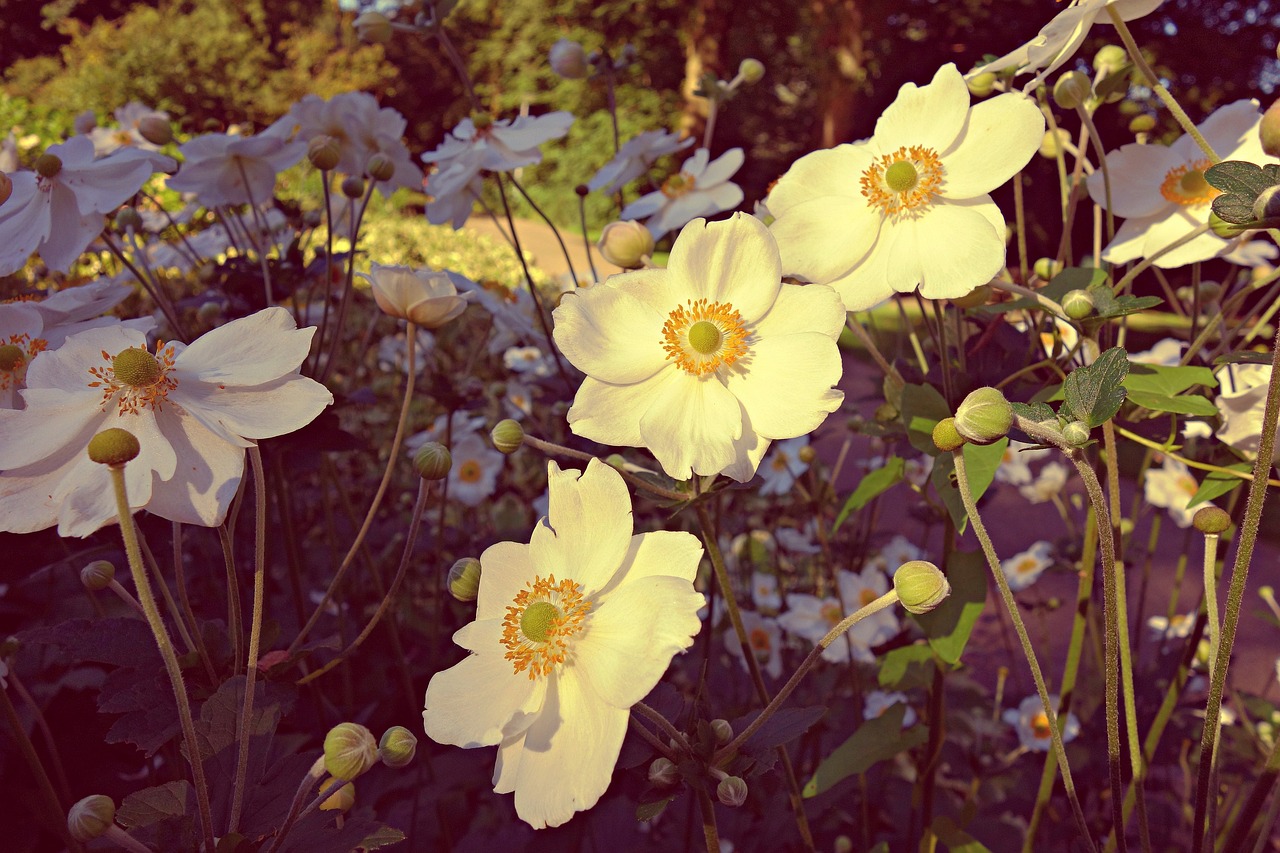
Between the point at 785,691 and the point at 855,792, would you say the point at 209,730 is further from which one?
the point at 855,792

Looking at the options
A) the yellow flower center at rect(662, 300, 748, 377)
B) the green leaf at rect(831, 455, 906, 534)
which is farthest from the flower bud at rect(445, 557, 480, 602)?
the green leaf at rect(831, 455, 906, 534)

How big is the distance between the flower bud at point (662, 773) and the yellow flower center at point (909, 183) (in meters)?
0.60

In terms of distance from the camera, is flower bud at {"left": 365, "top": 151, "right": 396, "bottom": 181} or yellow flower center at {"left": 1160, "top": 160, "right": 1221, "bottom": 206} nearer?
yellow flower center at {"left": 1160, "top": 160, "right": 1221, "bottom": 206}

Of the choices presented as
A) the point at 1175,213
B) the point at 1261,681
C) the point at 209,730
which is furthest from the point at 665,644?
the point at 1261,681

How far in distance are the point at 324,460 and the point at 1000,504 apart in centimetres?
363

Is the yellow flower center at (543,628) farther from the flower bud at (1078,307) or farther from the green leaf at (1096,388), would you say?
the flower bud at (1078,307)

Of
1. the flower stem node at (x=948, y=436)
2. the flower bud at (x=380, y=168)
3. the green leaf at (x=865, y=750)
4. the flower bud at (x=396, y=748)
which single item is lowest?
the green leaf at (x=865, y=750)

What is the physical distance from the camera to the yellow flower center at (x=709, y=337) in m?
0.85

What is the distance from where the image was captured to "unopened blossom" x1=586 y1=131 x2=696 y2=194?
64.3 inches

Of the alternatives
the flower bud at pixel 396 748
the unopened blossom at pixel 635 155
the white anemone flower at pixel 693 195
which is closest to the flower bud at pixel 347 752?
the flower bud at pixel 396 748

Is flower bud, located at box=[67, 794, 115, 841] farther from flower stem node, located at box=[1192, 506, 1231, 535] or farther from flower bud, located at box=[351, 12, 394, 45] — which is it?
flower bud, located at box=[351, 12, 394, 45]

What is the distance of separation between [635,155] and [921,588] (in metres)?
1.21

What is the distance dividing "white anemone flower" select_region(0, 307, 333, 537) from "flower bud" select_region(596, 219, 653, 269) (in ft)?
1.38

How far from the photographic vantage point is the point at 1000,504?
429 centimetres
